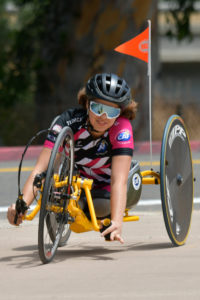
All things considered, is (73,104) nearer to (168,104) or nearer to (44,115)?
(44,115)

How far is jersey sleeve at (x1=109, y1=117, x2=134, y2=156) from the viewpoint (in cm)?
645

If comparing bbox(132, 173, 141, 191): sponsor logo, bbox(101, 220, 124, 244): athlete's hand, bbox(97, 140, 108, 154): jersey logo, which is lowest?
bbox(101, 220, 124, 244): athlete's hand

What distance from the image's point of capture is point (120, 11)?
54.4 ft

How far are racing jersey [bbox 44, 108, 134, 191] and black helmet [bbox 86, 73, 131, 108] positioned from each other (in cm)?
19

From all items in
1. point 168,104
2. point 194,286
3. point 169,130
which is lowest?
point 168,104

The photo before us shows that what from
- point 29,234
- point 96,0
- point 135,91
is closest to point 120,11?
point 96,0

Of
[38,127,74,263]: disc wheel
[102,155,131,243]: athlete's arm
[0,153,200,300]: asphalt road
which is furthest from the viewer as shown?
[102,155,131,243]: athlete's arm

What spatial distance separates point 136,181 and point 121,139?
0.51 metres

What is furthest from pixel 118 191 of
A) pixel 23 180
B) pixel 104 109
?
pixel 23 180

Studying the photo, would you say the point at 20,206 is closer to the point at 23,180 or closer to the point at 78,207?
the point at 78,207

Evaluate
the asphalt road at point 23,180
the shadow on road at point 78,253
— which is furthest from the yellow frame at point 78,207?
the asphalt road at point 23,180

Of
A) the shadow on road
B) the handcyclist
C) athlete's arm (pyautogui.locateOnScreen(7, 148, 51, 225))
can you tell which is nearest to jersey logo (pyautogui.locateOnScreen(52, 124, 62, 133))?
the handcyclist

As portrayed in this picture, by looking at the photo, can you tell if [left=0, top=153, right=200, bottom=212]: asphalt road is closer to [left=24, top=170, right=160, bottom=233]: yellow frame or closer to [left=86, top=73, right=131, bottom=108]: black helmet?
[left=24, top=170, right=160, bottom=233]: yellow frame

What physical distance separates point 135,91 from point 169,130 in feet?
33.8
